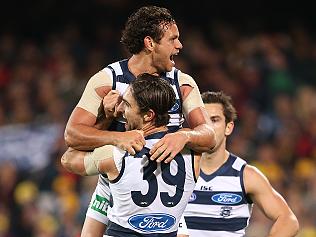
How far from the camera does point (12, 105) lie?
42.7ft

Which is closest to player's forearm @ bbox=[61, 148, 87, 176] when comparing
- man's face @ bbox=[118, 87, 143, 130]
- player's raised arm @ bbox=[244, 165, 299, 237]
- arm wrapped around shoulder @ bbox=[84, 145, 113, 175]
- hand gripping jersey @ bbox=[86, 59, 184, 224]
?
arm wrapped around shoulder @ bbox=[84, 145, 113, 175]

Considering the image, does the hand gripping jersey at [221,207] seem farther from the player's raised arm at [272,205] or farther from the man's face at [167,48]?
the man's face at [167,48]

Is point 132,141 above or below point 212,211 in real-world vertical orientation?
above

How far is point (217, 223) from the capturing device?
5.96m

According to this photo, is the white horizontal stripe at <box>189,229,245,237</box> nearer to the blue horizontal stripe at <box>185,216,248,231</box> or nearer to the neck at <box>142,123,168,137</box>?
the blue horizontal stripe at <box>185,216,248,231</box>

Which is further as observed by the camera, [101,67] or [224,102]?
[101,67]

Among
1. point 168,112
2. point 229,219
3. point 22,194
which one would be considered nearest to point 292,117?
point 22,194

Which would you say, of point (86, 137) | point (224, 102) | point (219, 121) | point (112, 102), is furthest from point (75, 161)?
point (224, 102)

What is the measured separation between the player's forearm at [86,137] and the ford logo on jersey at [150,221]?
0.44 meters

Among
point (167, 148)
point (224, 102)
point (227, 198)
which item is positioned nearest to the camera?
point (167, 148)

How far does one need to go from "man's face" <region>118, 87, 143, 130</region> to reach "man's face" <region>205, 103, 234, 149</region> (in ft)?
4.78

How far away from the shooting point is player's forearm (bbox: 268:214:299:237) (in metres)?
5.79

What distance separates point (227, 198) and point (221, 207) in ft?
0.24

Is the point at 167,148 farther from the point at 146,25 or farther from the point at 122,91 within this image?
the point at 146,25
